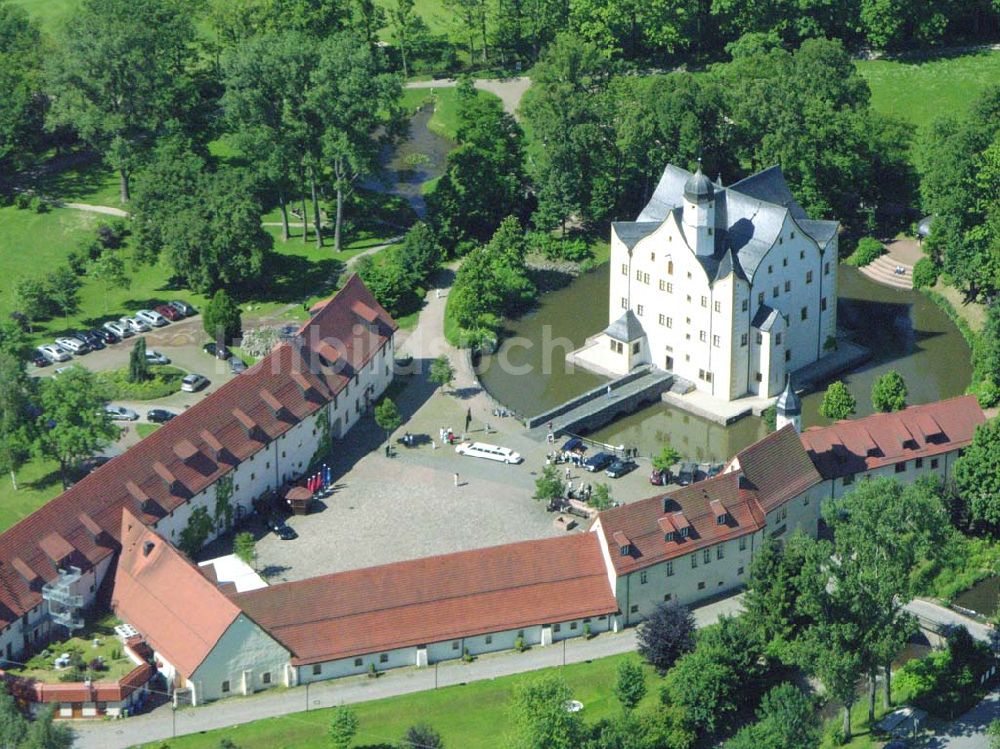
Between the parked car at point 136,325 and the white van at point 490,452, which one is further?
the parked car at point 136,325

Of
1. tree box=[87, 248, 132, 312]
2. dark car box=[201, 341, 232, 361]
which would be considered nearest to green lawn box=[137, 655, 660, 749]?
dark car box=[201, 341, 232, 361]

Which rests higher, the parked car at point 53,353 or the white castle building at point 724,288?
the white castle building at point 724,288

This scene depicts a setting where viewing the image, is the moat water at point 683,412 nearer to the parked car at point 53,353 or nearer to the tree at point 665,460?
the tree at point 665,460

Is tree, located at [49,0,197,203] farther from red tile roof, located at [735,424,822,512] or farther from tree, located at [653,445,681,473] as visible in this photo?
red tile roof, located at [735,424,822,512]

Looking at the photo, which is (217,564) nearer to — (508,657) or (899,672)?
(508,657)

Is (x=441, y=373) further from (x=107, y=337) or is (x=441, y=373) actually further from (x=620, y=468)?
(x=107, y=337)

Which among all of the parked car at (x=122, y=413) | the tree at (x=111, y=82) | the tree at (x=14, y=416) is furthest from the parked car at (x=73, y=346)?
the tree at (x=111, y=82)
